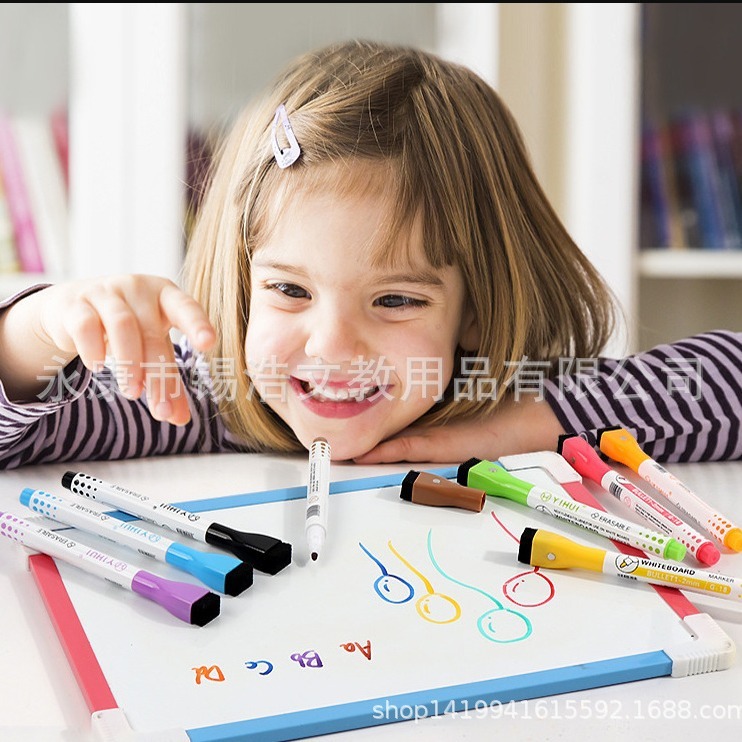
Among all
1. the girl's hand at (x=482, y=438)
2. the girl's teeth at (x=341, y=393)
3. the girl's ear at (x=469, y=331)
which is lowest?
the girl's hand at (x=482, y=438)

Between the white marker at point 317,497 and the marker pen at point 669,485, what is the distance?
0.65 ft

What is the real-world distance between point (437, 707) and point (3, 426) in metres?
0.42

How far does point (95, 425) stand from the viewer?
77cm

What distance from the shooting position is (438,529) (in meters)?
0.58

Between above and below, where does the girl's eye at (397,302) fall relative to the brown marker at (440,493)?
above

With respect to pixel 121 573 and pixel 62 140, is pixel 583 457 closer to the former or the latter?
pixel 121 573

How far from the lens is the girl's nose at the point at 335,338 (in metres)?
0.72

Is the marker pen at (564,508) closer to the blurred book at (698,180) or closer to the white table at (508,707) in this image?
the white table at (508,707)

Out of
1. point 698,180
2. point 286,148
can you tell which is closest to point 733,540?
point 286,148

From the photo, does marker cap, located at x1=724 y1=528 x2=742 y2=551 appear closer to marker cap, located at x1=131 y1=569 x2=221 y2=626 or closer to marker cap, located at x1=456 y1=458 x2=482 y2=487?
marker cap, located at x1=456 y1=458 x2=482 y2=487

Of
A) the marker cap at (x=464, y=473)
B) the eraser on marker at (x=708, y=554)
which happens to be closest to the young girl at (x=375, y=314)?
the marker cap at (x=464, y=473)

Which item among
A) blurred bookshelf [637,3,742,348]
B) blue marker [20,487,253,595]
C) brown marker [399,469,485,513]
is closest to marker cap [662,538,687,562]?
brown marker [399,469,485,513]

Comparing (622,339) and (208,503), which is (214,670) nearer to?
(208,503)

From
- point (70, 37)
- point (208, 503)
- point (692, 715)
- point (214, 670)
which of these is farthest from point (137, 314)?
point (70, 37)
